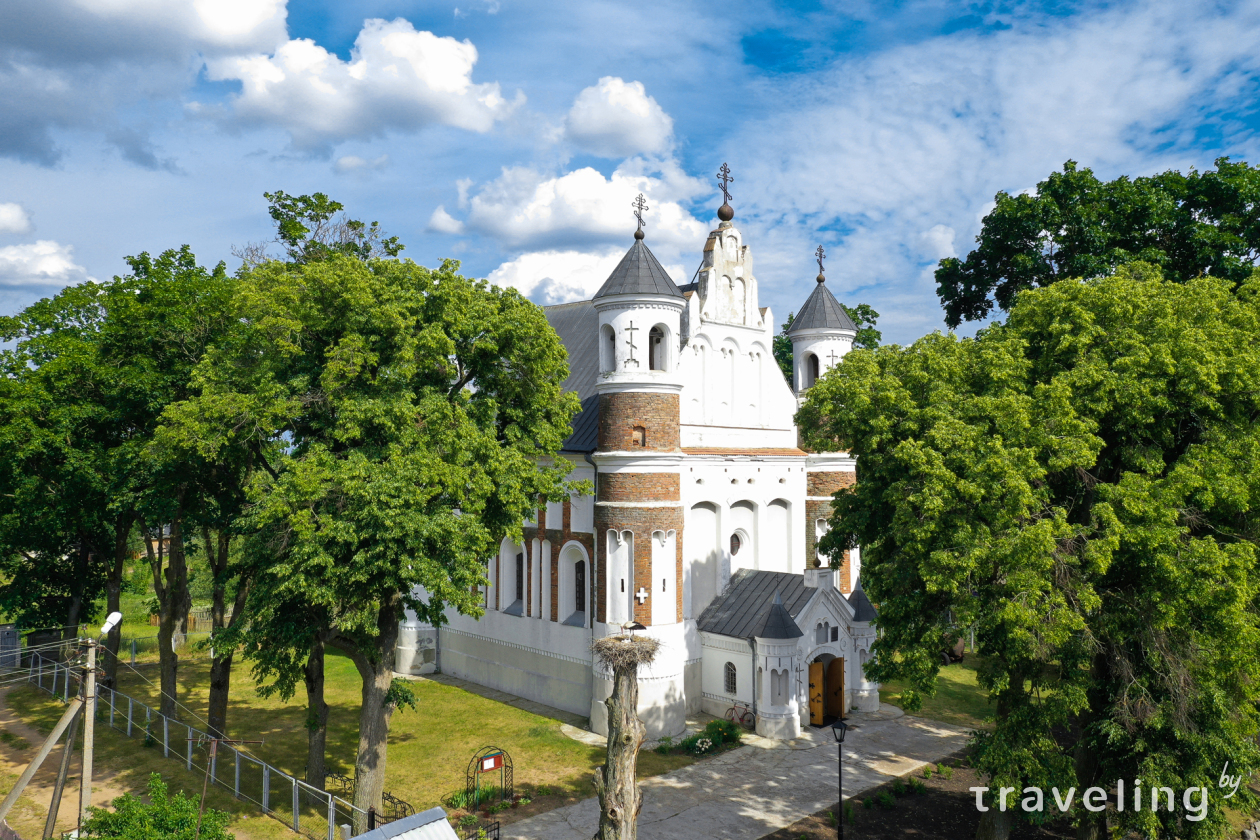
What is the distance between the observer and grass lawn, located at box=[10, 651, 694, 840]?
2062cm

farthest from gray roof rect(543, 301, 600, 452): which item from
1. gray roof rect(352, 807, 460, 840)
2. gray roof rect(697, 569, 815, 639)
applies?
gray roof rect(352, 807, 460, 840)

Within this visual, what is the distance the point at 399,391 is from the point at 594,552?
→ 10.3 m

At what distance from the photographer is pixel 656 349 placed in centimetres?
2591

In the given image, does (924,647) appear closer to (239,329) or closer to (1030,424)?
(1030,424)

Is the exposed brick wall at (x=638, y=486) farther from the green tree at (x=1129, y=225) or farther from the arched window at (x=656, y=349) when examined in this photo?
the green tree at (x=1129, y=225)

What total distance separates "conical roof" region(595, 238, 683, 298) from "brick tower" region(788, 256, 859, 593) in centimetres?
782

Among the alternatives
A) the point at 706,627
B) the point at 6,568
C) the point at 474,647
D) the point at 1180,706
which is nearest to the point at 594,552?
the point at 706,627

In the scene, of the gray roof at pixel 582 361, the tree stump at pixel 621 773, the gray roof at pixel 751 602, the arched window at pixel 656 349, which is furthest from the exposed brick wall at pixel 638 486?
the tree stump at pixel 621 773

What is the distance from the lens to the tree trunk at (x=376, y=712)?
57.8 feet

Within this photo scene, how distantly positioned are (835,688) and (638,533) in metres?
8.51

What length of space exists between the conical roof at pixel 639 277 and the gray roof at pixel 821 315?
7729 mm

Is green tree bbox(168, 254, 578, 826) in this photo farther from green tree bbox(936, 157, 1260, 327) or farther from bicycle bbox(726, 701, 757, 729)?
green tree bbox(936, 157, 1260, 327)

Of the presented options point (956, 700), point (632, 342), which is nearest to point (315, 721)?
point (632, 342)

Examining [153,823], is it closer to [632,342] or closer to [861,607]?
[632,342]
